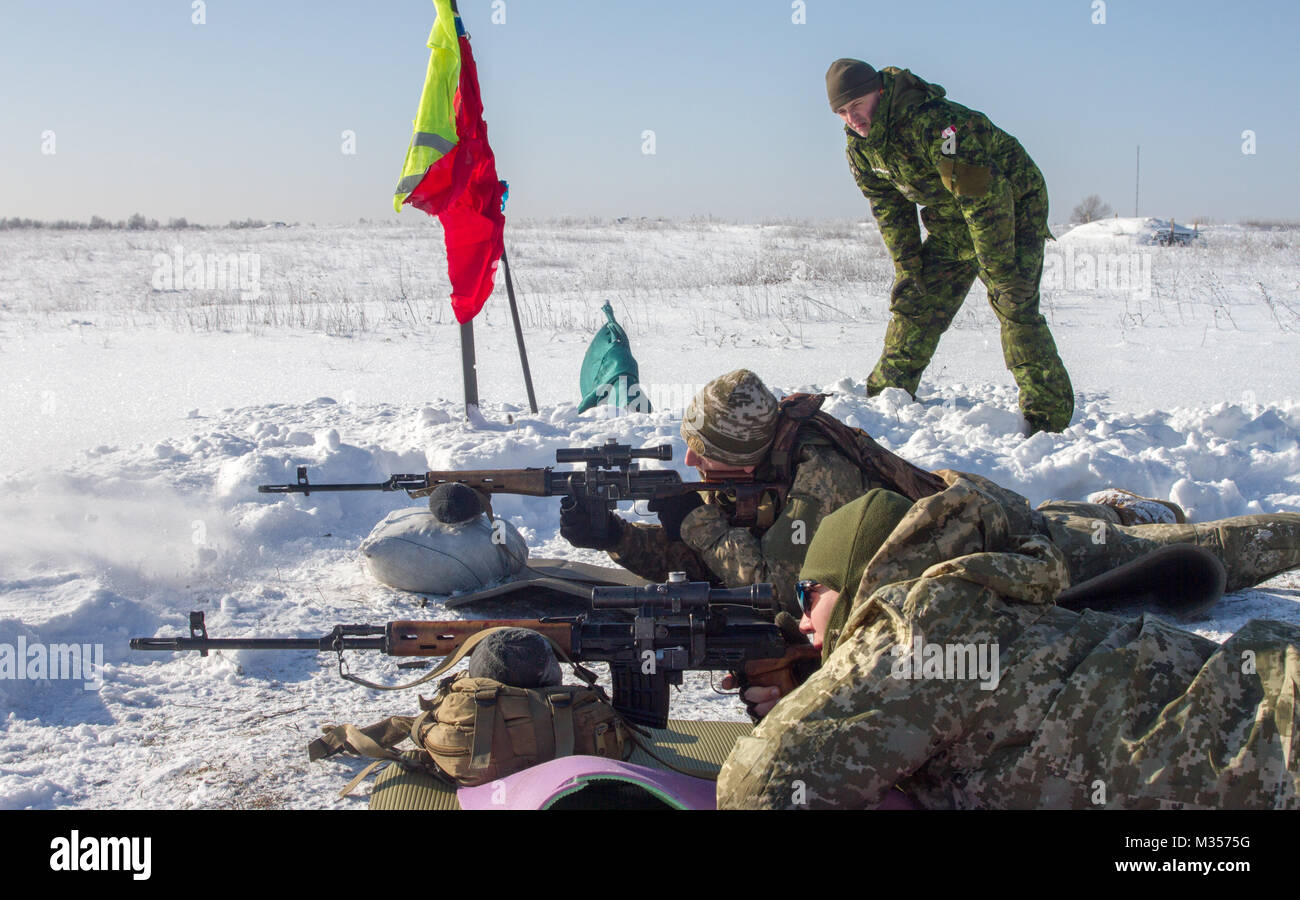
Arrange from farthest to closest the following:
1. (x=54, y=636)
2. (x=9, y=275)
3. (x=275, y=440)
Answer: (x=9, y=275) < (x=275, y=440) < (x=54, y=636)

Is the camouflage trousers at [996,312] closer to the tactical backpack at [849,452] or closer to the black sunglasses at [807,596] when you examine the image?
the tactical backpack at [849,452]

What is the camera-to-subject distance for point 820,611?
2480 mm

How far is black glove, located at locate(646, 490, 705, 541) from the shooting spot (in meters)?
4.47

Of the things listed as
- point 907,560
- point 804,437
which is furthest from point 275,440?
point 907,560

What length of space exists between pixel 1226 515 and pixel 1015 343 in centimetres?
A: 160

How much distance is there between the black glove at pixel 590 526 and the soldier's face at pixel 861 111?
310 cm

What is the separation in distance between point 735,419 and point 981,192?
290 cm

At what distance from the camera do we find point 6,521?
4.85 meters

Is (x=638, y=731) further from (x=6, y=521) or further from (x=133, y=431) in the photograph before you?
(x=133, y=431)

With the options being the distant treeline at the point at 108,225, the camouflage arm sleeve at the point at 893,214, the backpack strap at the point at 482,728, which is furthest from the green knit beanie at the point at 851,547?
the distant treeline at the point at 108,225

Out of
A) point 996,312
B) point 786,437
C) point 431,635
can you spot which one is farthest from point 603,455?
point 996,312

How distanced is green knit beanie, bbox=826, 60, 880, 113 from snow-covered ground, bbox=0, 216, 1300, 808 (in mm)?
1774

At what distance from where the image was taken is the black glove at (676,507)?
4473mm
